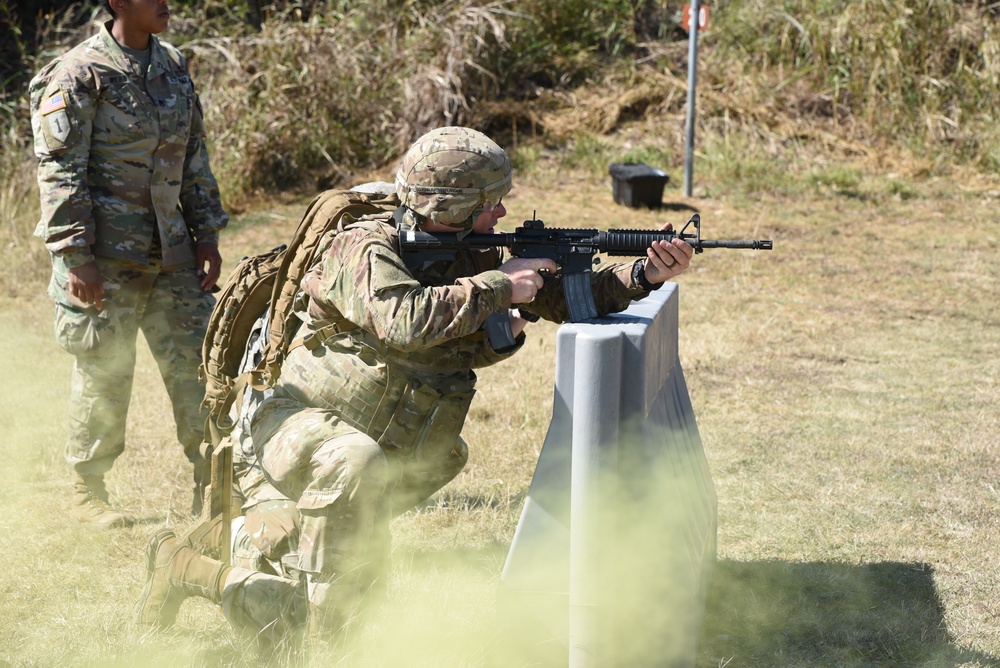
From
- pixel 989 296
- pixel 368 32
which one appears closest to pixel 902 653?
pixel 989 296

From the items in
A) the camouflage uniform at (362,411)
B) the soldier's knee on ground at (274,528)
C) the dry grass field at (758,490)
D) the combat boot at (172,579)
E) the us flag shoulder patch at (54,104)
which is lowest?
the dry grass field at (758,490)

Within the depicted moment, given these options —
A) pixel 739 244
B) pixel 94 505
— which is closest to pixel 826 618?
pixel 739 244

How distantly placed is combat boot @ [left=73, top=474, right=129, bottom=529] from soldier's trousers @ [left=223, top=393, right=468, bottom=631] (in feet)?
4.29

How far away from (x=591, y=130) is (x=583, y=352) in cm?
1010

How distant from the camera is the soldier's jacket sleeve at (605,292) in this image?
351 cm

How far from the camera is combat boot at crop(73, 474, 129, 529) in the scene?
4.71 m

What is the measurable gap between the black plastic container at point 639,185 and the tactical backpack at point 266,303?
702 centimetres

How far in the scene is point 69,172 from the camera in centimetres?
446

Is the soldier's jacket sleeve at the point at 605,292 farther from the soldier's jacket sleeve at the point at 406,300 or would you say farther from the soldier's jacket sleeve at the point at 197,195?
the soldier's jacket sleeve at the point at 197,195

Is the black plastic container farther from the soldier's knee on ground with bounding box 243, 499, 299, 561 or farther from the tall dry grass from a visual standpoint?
the soldier's knee on ground with bounding box 243, 499, 299, 561

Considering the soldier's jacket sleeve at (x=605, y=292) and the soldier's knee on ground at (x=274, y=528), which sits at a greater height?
the soldier's jacket sleeve at (x=605, y=292)

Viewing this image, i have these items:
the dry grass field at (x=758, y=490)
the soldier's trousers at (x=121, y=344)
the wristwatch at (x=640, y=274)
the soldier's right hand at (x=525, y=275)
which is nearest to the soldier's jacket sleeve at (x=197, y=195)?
the soldier's trousers at (x=121, y=344)

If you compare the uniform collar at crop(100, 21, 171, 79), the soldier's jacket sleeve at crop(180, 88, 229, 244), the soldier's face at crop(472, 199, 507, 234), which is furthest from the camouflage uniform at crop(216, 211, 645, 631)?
the uniform collar at crop(100, 21, 171, 79)

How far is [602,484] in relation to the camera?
294cm
